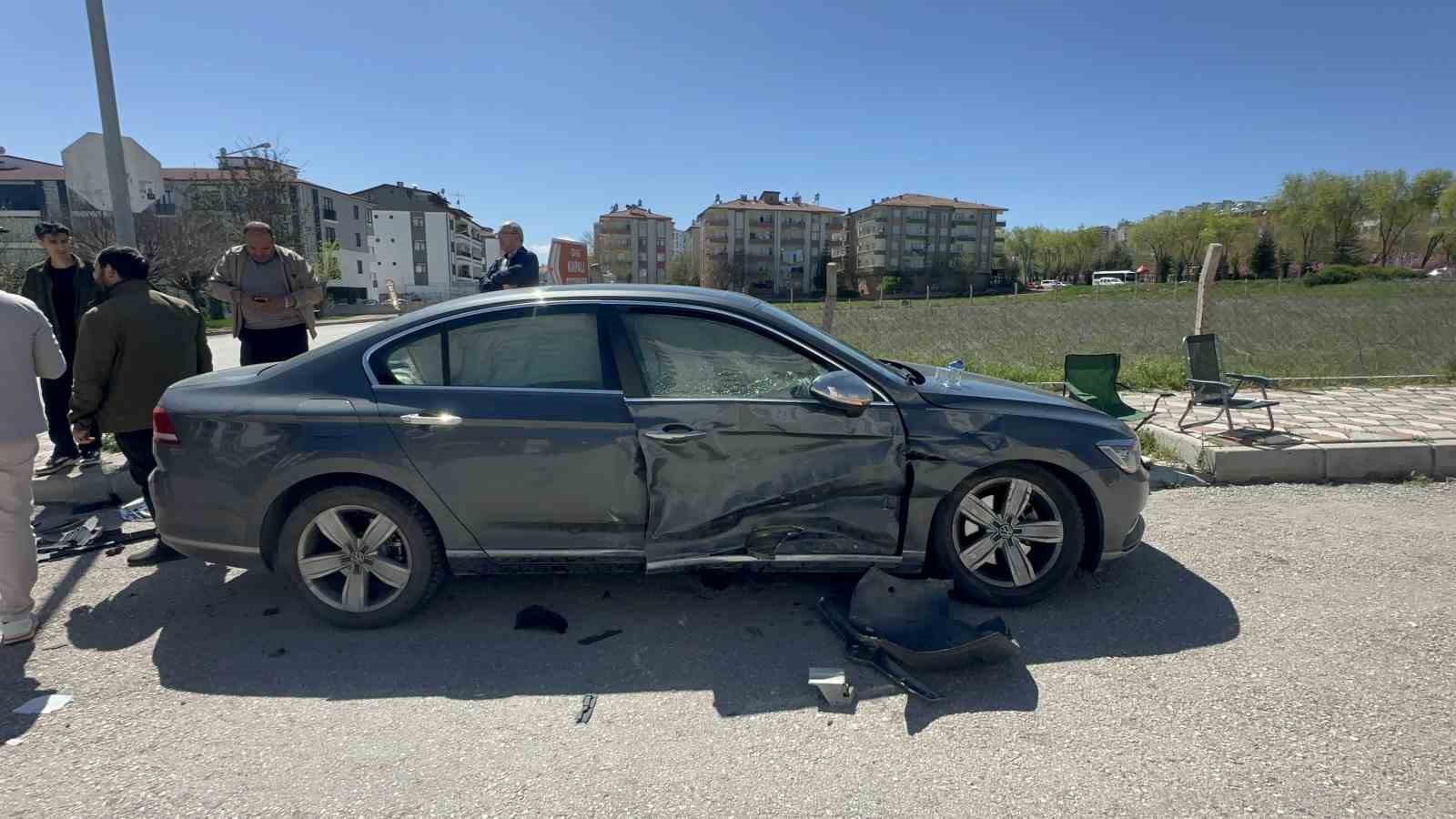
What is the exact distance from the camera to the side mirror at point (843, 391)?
3307 mm

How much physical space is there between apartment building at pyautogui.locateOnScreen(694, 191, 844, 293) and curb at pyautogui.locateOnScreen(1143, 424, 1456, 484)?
3731 inches

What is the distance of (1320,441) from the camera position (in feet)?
20.4

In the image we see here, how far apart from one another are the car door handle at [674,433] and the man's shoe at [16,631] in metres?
2.99

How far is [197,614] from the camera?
3.66 metres

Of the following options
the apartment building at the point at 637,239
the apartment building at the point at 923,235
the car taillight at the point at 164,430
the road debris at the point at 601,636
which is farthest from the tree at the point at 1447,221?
the car taillight at the point at 164,430

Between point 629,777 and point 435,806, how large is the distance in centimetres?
60

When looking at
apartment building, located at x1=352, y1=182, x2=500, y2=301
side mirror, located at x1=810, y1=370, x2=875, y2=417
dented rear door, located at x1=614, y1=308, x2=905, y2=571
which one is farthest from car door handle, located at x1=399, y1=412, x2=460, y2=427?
apartment building, located at x1=352, y1=182, x2=500, y2=301

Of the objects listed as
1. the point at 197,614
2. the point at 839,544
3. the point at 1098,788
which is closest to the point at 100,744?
the point at 197,614

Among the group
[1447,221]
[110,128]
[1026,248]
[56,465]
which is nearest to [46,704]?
[56,465]

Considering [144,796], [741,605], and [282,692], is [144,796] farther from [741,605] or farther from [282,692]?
[741,605]

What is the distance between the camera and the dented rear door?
11.0 feet

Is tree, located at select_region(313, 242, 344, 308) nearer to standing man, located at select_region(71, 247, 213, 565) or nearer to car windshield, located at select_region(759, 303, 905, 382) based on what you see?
standing man, located at select_region(71, 247, 213, 565)

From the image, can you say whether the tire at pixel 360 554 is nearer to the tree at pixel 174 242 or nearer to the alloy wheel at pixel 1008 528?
the alloy wheel at pixel 1008 528

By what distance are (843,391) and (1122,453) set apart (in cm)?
150
